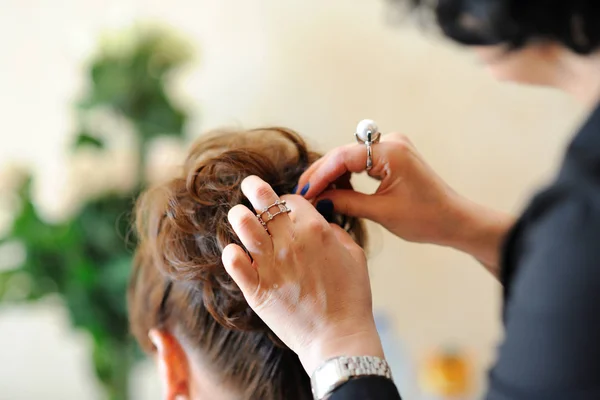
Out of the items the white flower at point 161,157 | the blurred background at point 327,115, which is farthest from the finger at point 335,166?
the blurred background at point 327,115

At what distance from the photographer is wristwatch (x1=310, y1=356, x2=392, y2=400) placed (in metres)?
0.58

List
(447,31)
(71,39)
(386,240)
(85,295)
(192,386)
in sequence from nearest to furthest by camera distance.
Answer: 1. (447,31)
2. (192,386)
3. (85,295)
4. (71,39)
5. (386,240)

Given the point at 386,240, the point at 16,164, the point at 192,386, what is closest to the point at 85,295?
the point at 16,164

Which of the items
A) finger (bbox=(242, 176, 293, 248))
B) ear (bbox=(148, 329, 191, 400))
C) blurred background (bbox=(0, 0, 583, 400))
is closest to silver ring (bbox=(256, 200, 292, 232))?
finger (bbox=(242, 176, 293, 248))

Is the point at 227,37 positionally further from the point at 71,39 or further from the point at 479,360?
the point at 479,360

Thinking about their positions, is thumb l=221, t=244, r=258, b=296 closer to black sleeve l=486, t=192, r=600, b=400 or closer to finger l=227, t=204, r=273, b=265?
finger l=227, t=204, r=273, b=265

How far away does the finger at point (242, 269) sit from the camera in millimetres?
608

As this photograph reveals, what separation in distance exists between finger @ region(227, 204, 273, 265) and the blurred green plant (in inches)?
22.4

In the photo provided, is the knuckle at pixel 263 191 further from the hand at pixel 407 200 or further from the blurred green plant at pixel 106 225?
the blurred green plant at pixel 106 225

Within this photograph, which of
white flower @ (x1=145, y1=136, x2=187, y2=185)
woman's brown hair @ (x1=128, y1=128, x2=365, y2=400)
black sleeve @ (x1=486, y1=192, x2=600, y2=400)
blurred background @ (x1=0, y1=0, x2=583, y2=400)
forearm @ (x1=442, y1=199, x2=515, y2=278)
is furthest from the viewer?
blurred background @ (x1=0, y1=0, x2=583, y2=400)

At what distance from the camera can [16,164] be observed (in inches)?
46.3

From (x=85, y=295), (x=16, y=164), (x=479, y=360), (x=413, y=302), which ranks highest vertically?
(x=16, y=164)

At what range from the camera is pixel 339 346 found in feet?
1.99

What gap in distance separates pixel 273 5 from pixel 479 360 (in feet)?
3.51
